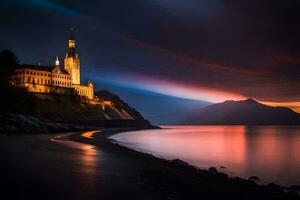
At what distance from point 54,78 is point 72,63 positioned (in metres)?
25.5

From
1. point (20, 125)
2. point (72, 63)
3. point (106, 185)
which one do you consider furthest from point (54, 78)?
point (106, 185)

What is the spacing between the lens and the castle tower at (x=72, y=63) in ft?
498

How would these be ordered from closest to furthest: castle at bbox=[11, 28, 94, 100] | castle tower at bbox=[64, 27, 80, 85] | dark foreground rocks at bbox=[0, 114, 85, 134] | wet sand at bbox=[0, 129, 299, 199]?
wet sand at bbox=[0, 129, 299, 199]
dark foreground rocks at bbox=[0, 114, 85, 134]
castle at bbox=[11, 28, 94, 100]
castle tower at bbox=[64, 27, 80, 85]

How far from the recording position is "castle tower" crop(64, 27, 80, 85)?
152 m

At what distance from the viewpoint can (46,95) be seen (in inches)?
4459

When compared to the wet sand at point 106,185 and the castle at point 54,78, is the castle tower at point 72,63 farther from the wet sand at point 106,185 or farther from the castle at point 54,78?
the wet sand at point 106,185

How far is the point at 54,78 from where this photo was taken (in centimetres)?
13150

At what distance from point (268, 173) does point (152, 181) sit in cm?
1471

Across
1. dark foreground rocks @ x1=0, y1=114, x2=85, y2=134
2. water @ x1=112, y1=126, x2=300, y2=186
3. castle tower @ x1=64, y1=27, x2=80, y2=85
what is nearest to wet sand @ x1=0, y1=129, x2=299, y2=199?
water @ x1=112, y1=126, x2=300, y2=186

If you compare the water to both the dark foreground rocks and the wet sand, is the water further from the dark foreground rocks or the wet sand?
the dark foreground rocks

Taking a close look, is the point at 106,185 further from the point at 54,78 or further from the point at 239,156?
the point at 54,78

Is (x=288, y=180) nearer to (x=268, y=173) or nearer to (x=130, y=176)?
(x=268, y=173)

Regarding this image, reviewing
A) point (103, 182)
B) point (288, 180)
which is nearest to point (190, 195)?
point (103, 182)

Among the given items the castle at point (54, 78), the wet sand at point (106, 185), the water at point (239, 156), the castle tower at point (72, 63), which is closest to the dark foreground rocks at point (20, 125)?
the water at point (239, 156)
